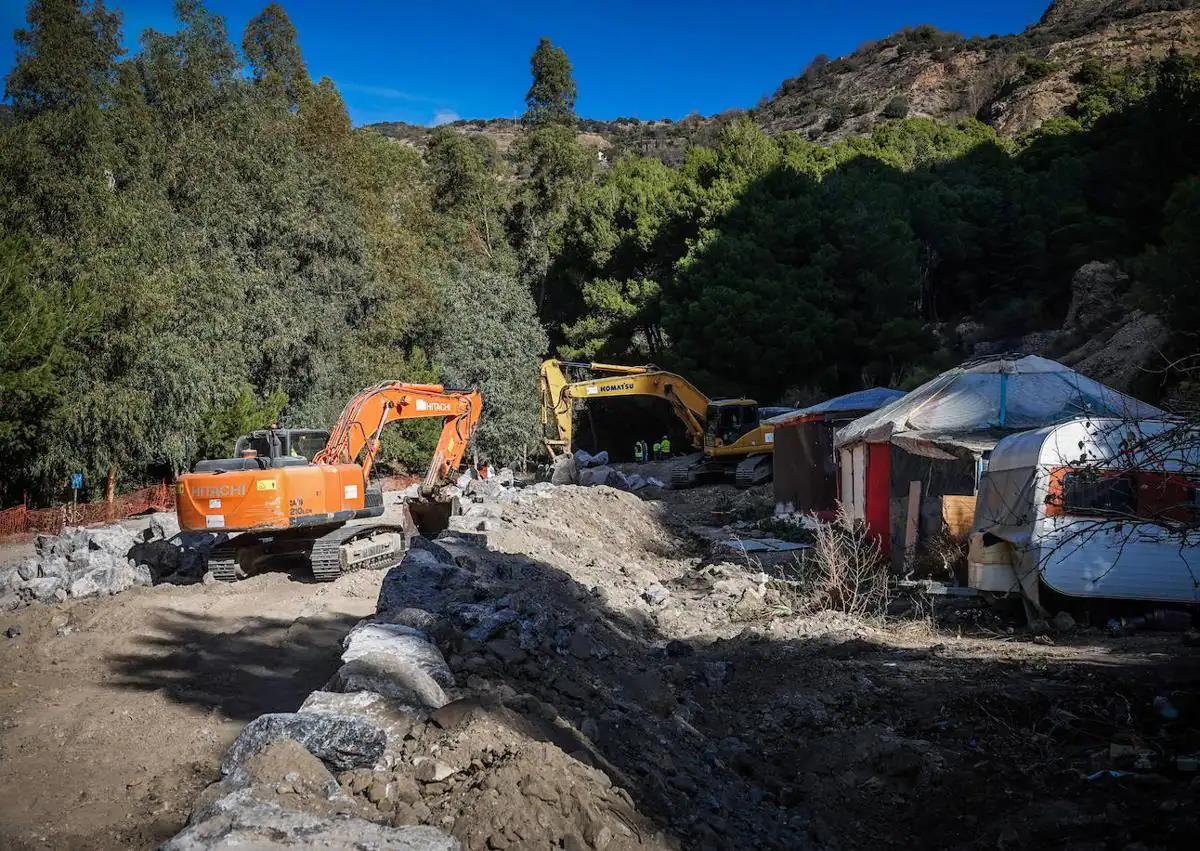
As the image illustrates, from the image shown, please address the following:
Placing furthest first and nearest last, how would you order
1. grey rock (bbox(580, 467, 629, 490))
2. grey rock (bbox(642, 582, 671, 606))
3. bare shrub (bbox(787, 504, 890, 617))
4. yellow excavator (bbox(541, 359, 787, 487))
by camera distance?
grey rock (bbox(580, 467, 629, 490)) → yellow excavator (bbox(541, 359, 787, 487)) → grey rock (bbox(642, 582, 671, 606)) → bare shrub (bbox(787, 504, 890, 617))

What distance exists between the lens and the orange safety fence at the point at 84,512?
66.8 feet

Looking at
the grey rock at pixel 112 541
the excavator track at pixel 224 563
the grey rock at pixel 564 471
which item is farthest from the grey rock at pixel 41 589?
the grey rock at pixel 564 471

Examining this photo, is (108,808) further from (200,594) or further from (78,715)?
(200,594)

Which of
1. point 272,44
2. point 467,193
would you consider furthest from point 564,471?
point 272,44

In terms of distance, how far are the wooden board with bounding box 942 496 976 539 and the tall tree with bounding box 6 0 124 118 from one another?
29083 millimetres

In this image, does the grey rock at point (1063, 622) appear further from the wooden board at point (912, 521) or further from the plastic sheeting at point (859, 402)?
the plastic sheeting at point (859, 402)

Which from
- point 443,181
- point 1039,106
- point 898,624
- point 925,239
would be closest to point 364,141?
point 443,181

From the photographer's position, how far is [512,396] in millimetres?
37750

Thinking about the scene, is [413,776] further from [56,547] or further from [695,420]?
[695,420]

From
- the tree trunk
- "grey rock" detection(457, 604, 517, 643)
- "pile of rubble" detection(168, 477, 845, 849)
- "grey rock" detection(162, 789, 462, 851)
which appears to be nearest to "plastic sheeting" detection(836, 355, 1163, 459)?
"pile of rubble" detection(168, 477, 845, 849)

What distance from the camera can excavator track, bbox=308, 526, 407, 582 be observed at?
1193 centimetres

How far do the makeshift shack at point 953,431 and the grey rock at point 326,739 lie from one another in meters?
8.55

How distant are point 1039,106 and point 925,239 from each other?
85.0ft

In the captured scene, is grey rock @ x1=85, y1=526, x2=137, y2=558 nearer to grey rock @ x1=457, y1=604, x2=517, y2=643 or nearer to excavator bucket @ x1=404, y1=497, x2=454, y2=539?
excavator bucket @ x1=404, y1=497, x2=454, y2=539
